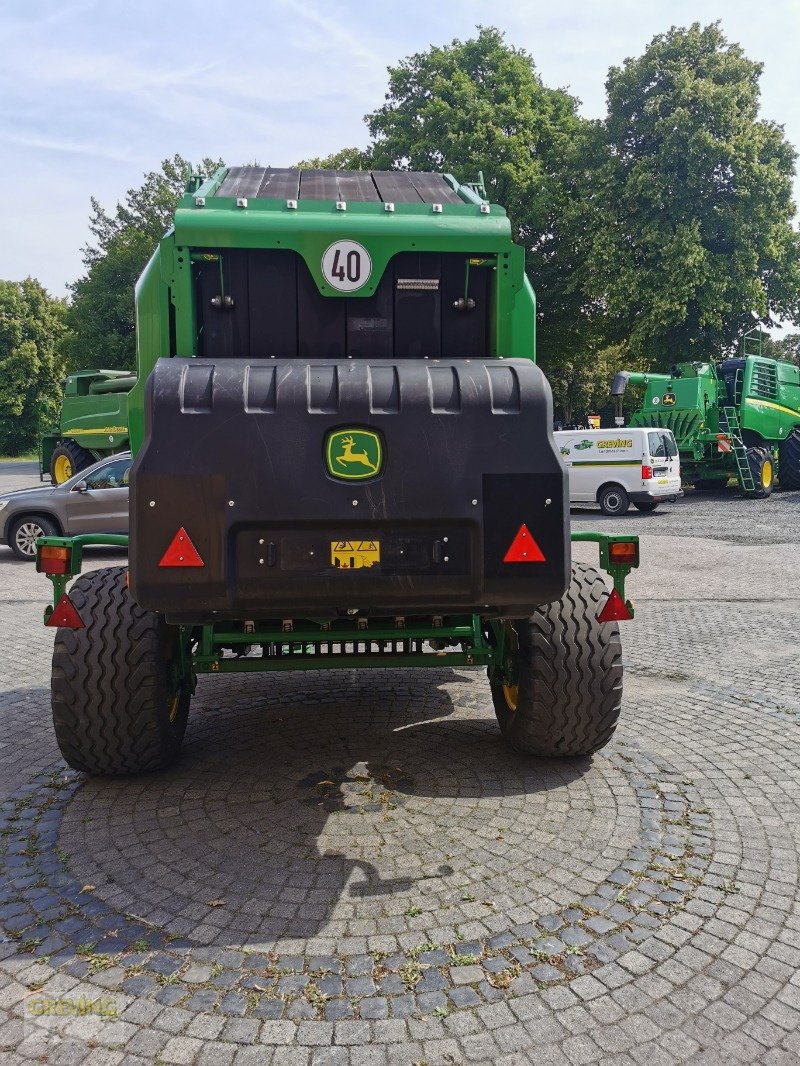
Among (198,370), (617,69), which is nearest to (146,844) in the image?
(198,370)

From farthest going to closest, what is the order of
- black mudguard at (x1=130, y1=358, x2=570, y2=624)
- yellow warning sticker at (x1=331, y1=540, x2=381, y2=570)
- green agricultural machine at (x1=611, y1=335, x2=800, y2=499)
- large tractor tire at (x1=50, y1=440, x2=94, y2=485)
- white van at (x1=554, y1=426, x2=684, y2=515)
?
green agricultural machine at (x1=611, y1=335, x2=800, y2=499), large tractor tire at (x1=50, y1=440, x2=94, y2=485), white van at (x1=554, y1=426, x2=684, y2=515), yellow warning sticker at (x1=331, y1=540, x2=381, y2=570), black mudguard at (x1=130, y1=358, x2=570, y2=624)

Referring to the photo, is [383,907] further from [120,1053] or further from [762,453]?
[762,453]

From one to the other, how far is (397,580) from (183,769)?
6.55 feet

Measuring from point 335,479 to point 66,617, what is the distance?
172cm

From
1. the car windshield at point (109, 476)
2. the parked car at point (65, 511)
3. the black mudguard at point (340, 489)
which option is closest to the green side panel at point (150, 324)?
the black mudguard at point (340, 489)

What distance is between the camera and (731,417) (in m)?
22.0

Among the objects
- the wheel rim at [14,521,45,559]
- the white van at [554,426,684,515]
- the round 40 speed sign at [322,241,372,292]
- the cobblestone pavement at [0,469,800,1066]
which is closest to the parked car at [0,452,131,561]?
the wheel rim at [14,521,45,559]

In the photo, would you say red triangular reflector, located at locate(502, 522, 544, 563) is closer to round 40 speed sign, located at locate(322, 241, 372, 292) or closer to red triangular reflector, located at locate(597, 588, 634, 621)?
red triangular reflector, located at locate(597, 588, 634, 621)

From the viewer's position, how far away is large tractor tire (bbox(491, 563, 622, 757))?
13.9 feet

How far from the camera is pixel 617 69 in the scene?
85.1ft

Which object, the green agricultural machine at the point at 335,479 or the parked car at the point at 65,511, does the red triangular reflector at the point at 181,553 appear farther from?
the parked car at the point at 65,511

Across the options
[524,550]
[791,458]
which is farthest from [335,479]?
[791,458]

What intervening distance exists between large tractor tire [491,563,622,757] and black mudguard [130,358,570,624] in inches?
34.8

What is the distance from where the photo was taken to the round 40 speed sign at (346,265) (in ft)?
12.4
